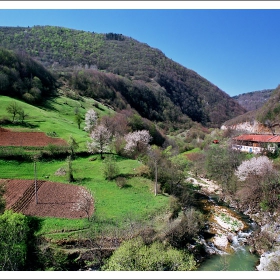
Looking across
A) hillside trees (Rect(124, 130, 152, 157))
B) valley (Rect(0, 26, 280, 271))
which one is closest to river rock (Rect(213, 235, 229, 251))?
valley (Rect(0, 26, 280, 271))

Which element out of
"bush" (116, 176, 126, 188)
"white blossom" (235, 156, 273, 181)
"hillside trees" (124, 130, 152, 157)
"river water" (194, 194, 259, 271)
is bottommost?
"river water" (194, 194, 259, 271)

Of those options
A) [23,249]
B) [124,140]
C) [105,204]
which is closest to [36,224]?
[23,249]

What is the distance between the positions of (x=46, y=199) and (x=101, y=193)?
21.6 ft

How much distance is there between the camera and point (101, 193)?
3052cm

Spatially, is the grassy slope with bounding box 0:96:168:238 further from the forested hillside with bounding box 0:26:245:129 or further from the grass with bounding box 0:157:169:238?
the forested hillside with bounding box 0:26:245:129

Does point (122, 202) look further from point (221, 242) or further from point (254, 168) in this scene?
point (254, 168)

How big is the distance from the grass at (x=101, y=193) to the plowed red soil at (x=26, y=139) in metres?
5.49

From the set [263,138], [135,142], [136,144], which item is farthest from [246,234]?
[263,138]

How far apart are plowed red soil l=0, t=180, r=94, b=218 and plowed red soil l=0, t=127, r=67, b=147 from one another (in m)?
12.3

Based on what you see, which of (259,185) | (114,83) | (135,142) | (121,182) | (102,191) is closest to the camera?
(102,191)

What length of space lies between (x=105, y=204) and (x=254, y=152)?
37.1 m

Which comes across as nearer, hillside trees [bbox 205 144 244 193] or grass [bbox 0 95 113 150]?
hillside trees [bbox 205 144 244 193]

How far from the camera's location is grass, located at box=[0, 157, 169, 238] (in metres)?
23.5

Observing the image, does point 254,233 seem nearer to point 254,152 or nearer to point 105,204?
point 105,204
